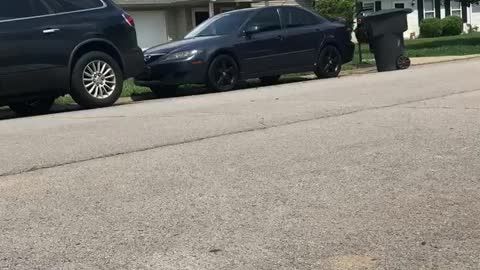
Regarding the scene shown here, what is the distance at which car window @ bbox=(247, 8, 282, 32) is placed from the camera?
13.8 metres

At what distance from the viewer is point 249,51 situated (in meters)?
13.5

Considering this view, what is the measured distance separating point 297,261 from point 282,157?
2.64 metres

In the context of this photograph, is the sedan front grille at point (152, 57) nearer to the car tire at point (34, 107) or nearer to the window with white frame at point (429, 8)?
the car tire at point (34, 107)

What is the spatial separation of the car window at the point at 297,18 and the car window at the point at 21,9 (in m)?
5.50

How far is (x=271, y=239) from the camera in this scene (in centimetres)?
434

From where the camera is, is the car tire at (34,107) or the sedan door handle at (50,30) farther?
the car tire at (34,107)

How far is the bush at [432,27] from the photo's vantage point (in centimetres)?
3659

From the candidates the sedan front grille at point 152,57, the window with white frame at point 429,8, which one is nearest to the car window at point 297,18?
the sedan front grille at point 152,57

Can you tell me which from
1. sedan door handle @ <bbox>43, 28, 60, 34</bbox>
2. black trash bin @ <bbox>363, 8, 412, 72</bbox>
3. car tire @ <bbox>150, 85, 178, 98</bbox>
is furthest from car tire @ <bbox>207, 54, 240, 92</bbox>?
black trash bin @ <bbox>363, 8, 412, 72</bbox>

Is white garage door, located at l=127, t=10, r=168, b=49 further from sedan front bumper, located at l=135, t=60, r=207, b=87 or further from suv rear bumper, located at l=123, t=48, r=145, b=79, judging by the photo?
suv rear bumper, located at l=123, t=48, r=145, b=79

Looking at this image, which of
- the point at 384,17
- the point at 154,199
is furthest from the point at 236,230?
the point at 384,17

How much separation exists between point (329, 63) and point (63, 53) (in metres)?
6.52

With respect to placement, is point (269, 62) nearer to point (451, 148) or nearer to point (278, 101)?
point (278, 101)

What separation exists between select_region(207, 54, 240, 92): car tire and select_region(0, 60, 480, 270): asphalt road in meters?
3.40
